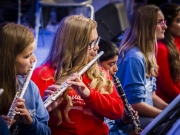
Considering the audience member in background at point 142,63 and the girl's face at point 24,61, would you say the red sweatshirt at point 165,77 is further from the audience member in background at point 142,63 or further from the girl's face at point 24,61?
the girl's face at point 24,61

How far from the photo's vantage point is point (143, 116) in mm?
2502

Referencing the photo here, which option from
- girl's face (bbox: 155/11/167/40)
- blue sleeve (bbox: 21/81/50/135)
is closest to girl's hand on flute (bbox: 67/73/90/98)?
blue sleeve (bbox: 21/81/50/135)

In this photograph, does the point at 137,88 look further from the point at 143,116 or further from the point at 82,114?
the point at 82,114

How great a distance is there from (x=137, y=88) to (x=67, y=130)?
2.14 ft

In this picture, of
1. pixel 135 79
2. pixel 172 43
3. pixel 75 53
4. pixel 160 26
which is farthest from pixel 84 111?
pixel 172 43

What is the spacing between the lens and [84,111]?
1.91 m

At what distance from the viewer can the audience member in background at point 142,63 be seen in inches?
95.7

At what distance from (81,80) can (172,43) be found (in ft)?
3.95

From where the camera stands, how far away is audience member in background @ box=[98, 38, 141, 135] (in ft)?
7.43

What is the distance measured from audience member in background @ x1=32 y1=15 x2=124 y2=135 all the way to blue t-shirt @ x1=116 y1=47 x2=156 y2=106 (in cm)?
45

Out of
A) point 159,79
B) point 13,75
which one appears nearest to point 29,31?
point 13,75

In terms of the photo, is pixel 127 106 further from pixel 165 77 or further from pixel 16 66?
pixel 16 66

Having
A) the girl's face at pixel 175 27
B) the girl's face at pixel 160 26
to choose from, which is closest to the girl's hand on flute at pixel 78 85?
the girl's face at pixel 160 26

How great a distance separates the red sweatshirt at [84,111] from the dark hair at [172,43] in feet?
3.15
